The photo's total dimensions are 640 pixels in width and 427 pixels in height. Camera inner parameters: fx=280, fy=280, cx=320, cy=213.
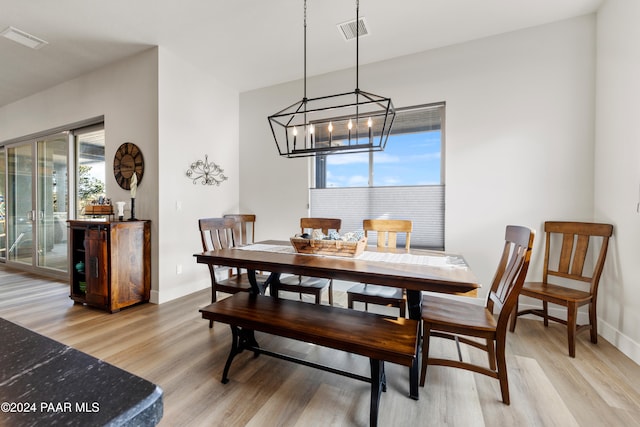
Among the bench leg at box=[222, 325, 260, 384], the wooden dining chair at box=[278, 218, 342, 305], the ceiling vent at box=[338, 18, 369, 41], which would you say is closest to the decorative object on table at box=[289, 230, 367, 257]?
the wooden dining chair at box=[278, 218, 342, 305]

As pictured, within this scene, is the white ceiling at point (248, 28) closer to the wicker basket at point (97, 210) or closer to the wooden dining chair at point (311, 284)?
the wicker basket at point (97, 210)

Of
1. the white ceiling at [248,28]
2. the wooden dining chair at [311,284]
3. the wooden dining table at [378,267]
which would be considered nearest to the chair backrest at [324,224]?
the wooden dining chair at [311,284]

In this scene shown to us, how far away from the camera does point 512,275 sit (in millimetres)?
1801

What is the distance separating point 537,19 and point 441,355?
332 cm

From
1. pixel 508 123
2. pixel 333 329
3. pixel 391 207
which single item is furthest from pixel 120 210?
pixel 508 123

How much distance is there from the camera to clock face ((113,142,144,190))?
11.2ft

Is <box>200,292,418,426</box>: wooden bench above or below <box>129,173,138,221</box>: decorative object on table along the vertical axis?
below

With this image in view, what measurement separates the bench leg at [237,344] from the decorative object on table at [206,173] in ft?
7.86

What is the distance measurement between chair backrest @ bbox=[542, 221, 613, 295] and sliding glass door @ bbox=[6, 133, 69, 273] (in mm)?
6383

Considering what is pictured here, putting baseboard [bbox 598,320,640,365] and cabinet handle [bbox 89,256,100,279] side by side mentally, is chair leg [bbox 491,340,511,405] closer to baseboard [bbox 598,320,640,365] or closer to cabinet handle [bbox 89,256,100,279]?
baseboard [bbox 598,320,640,365]

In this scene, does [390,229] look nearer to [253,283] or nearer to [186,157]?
[253,283]

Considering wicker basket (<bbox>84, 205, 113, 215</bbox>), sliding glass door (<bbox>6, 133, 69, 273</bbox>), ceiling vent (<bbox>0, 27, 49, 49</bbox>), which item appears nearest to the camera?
ceiling vent (<bbox>0, 27, 49, 49</bbox>)

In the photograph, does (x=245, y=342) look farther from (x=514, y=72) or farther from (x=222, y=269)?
(x=514, y=72)

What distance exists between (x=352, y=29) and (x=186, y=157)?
8.24ft
